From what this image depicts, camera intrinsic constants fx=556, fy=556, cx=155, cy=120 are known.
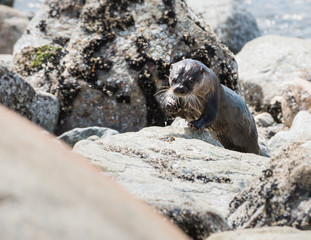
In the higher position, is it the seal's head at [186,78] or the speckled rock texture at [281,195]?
the speckled rock texture at [281,195]

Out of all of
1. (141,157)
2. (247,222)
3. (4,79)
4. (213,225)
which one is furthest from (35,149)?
(4,79)

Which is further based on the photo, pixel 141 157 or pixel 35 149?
pixel 141 157

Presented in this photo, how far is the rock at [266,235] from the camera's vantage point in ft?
7.56

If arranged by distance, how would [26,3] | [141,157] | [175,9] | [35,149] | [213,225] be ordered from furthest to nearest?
[26,3] < [175,9] < [141,157] < [213,225] < [35,149]

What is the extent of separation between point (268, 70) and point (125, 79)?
4.10m

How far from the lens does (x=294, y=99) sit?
851cm

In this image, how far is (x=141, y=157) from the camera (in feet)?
13.6

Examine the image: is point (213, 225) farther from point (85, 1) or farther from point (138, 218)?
Result: point (85, 1)

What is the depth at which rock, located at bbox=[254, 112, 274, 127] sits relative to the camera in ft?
29.2

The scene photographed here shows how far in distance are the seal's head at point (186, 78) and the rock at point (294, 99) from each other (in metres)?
3.07

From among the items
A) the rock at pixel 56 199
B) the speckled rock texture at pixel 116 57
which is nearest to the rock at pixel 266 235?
the rock at pixel 56 199

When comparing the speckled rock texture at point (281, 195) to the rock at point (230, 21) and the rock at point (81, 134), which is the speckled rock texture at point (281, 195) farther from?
the rock at point (230, 21)

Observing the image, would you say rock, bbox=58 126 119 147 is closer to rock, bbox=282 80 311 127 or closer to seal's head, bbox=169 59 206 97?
seal's head, bbox=169 59 206 97

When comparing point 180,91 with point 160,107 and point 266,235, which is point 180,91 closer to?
point 160,107
